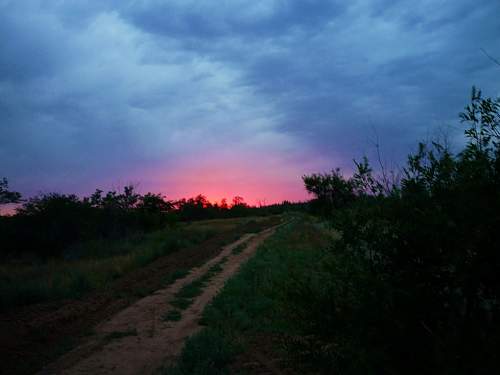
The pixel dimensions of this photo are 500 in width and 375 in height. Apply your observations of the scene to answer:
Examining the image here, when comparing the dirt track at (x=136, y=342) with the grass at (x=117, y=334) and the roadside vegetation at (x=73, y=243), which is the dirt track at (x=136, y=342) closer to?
the grass at (x=117, y=334)

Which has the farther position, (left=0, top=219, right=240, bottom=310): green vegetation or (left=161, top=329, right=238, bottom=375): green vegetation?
(left=0, top=219, right=240, bottom=310): green vegetation

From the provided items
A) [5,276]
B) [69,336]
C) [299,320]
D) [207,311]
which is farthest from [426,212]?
[5,276]

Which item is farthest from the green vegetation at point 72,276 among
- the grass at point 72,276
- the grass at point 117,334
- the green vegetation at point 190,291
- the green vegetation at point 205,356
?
the green vegetation at point 205,356

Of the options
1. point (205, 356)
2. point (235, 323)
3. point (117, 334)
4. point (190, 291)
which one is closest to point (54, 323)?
point (117, 334)

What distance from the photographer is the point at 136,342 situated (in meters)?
8.27

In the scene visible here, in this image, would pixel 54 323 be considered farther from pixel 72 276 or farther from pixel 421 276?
pixel 421 276

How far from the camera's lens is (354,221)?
4812 millimetres

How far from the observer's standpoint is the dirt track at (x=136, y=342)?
6.96 m

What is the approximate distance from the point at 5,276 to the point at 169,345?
13.0 m

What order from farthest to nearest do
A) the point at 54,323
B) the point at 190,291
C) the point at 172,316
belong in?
the point at 190,291
the point at 172,316
the point at 54,323

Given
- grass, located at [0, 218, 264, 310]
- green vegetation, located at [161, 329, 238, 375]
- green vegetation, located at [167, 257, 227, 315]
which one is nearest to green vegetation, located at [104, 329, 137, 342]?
green vegetation, located at [167, 257, 227, 315]

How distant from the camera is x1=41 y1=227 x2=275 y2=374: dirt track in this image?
274 inches

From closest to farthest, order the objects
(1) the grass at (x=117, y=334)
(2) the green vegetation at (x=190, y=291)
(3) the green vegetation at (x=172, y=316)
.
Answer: (1) the grass at (x=117, y=334)
(3) the green vegetation at (x=172, y=316)
(2) the green vegetation at (x=190, y=291)

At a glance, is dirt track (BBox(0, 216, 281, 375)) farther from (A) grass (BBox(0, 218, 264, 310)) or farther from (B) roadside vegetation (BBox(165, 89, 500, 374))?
(B) roadside vegetation (BBox(165, 89, 500, 374))
